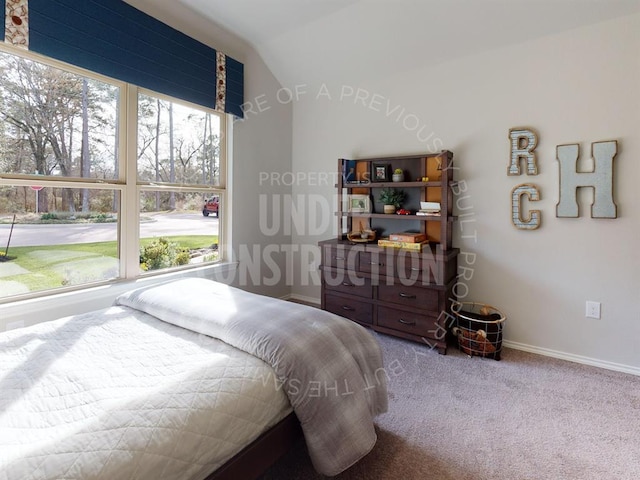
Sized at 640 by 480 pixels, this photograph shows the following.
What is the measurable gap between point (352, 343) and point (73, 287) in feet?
6.31

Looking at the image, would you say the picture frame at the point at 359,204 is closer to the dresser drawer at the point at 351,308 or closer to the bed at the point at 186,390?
the dresser drawer at the point at 351,308

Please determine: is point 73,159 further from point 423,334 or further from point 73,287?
point 423,334

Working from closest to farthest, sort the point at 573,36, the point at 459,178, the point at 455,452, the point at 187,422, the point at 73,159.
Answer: the point at 187,422, the point at 455,452, the point at 73,159, the point at 573,36, the point at 459,178

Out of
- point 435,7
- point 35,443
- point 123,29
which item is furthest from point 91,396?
point 435,7

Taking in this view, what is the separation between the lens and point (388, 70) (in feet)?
10.1

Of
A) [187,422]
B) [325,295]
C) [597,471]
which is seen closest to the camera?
[187,422]

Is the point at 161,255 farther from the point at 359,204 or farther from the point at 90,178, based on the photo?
the point at 359,204

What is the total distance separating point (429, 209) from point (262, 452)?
85.9 inches

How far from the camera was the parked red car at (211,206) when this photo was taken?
10.1ft

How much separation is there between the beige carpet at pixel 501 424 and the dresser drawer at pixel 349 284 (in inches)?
24.2

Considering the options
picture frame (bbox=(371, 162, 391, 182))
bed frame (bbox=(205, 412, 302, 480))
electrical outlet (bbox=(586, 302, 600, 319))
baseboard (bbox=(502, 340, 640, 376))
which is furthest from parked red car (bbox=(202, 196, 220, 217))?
electrical outlet (bbox=(586, 302, 600, 319))

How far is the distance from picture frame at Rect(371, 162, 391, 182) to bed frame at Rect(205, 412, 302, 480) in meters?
2.24

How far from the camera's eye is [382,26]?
2.72 m

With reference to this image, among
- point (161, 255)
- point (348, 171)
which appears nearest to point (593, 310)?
point (348, 171)
